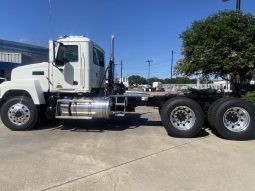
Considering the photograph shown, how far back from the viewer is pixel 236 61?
1772cm

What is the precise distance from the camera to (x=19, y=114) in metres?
11.1

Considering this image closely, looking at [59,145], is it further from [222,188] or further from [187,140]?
[222,188]

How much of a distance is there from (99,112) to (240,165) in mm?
4887

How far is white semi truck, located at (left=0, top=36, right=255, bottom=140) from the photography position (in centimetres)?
1030

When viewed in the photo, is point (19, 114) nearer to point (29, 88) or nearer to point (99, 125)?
point (29, 88)

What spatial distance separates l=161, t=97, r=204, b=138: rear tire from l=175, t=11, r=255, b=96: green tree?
333 inches

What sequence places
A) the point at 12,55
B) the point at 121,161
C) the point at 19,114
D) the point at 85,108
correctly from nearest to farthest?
the point at 121,161 < the point at 85,108 < the point at 19,114 < the point at 12,55

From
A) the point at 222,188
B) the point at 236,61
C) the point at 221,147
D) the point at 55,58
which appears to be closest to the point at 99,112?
the point at 55,58

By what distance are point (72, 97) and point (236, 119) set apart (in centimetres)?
491

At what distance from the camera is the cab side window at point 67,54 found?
36.9 ft

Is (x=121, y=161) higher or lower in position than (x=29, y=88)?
lower

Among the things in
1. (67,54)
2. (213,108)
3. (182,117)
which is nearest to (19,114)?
(67,54)

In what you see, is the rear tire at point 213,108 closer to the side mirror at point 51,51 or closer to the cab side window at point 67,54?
the cab side window at point 67,54

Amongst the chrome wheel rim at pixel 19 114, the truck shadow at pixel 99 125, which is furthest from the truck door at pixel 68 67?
the truck shadow at pixel 99 125
